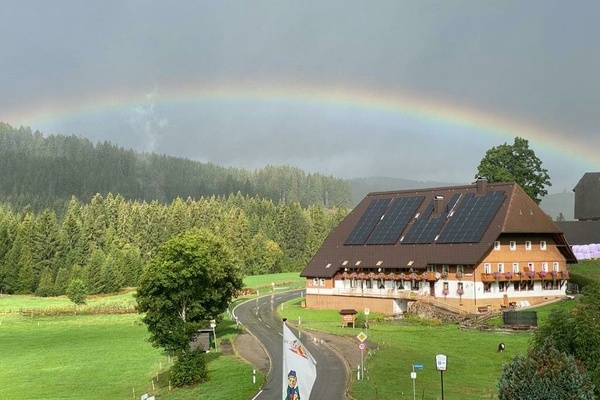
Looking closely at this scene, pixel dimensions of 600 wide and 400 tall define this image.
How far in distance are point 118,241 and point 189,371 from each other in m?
114

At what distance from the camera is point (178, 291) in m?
54.5

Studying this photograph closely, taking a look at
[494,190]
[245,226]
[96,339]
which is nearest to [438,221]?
[494,190]

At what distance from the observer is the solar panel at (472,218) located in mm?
75000

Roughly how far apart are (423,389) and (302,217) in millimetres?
149333

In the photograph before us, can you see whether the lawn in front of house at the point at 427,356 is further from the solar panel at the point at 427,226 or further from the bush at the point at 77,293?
the bush at the point at 77,293

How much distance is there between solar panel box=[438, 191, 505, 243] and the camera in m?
75.0

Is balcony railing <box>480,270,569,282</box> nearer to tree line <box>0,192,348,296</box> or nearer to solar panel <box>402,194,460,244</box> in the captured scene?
solar panel <box>402,194,460,244</box>

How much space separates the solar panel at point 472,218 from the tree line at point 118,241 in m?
61.5

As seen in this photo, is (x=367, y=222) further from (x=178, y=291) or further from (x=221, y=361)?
(x=221, y=361)

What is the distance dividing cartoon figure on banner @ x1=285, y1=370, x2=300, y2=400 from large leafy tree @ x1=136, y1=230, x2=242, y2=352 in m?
34.3

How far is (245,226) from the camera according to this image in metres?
161

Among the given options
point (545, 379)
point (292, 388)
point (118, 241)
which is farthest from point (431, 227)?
point (118, 241)

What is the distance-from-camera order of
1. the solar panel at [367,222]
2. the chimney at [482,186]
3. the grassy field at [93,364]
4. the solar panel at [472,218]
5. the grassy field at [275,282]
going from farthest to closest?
1. the grassy field at [275,282]
2. the solar panel at [367,222]
3. the chimney at [482,186]
4. the solar panel at [472,218]
5. the grassy field at [93,364]

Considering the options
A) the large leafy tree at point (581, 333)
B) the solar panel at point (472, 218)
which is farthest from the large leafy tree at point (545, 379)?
the solar panel at point (472, 218)
